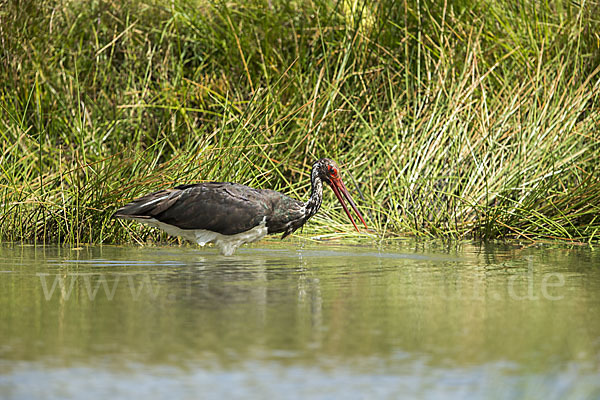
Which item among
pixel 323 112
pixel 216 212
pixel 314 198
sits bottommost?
pixel 216 212

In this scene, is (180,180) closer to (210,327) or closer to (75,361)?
(210,327)

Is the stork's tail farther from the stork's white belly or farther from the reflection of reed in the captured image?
the reflection of reed

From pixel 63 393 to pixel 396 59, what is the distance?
765 centimetres

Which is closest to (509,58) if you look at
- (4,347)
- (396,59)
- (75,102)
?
(396,59)

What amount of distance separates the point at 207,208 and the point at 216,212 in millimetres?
81

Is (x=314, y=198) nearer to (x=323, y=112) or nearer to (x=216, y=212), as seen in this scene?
(x=216, y=212)

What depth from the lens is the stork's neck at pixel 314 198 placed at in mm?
8023

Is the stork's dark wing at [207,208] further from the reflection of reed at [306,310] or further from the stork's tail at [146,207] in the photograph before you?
the reflection of reed at [306,310]

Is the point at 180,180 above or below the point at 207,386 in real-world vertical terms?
above

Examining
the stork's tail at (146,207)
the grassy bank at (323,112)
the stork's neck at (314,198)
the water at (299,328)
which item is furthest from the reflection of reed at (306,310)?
the grassy bank at (323,112)

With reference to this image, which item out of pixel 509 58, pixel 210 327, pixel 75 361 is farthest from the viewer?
pixel 509 58

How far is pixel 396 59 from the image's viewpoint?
1035 centimetres

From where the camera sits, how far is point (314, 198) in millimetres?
8094

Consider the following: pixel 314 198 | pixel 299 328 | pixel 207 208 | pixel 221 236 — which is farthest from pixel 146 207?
pixel 299 328
